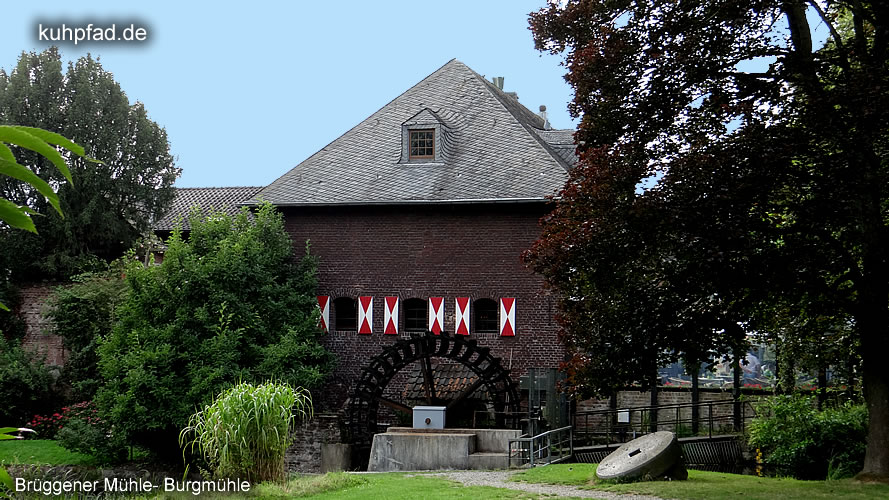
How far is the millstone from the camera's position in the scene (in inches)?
531

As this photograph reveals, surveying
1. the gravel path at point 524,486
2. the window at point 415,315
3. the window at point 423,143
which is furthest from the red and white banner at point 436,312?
the gravel path at point 524,486

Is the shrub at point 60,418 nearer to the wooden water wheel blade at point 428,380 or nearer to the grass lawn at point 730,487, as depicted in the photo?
the wooden water wheel blade at point 428,380

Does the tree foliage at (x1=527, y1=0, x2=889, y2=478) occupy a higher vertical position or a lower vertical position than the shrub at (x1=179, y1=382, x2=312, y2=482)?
higher

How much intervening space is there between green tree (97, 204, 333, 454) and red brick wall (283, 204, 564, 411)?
0.97m

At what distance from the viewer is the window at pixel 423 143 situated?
2545 centimetres

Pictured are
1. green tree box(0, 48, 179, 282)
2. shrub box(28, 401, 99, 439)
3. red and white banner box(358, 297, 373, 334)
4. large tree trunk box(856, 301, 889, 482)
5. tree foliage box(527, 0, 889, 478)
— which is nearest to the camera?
tree foliage box(527, 0, 889, 478)

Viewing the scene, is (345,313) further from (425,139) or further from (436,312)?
(425,139)

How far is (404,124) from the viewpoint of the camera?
25422mm

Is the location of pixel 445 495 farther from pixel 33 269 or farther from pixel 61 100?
pixel 61 100

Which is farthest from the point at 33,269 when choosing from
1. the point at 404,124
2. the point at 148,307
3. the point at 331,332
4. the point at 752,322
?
the point at 752,322

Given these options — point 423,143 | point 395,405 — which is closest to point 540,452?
point 395,405

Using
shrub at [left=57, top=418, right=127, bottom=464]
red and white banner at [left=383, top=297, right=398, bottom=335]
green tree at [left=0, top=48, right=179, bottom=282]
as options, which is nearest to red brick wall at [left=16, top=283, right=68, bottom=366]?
green tree at [left=0, top=48, right=179, bottom=282]

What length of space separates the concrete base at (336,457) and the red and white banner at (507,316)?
4830 millimetres

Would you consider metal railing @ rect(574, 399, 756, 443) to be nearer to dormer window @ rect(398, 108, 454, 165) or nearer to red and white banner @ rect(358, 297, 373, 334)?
red and white banner @ rect(358, 297, 373, 334)
